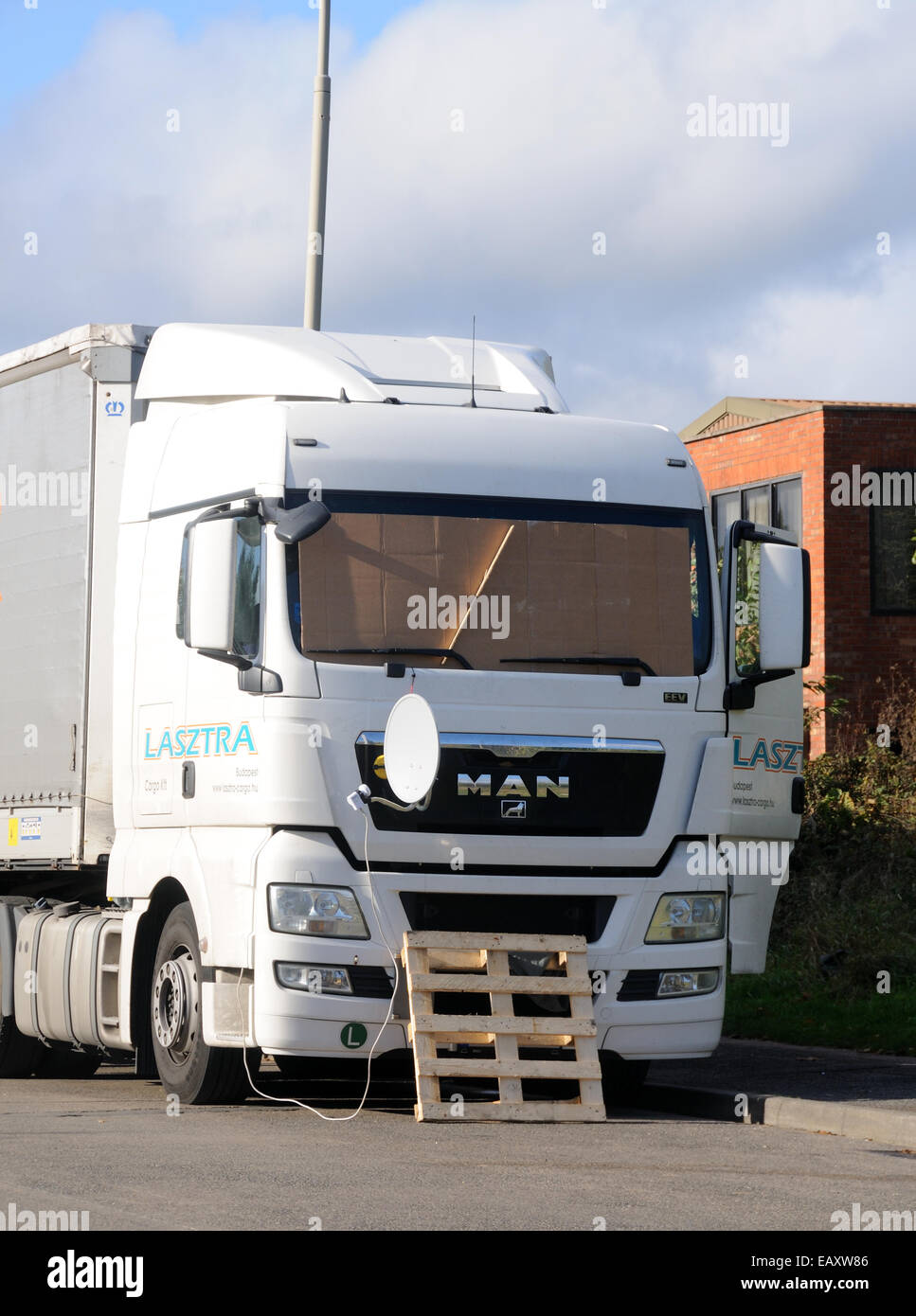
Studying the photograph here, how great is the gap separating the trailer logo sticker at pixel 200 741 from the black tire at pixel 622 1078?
9.60 ft

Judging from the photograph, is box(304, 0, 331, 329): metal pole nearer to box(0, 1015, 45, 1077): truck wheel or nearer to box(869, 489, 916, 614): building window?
box(0, 1015, 45, 1077): truck wheel

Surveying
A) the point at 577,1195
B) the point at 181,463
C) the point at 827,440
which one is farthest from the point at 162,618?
the point at 827,440

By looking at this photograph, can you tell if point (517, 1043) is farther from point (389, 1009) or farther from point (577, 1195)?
point (577, 1195)

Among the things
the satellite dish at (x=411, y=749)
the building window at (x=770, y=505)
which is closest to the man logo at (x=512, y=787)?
the satellite dish at (x=411, y=749)

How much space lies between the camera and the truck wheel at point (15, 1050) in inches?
545

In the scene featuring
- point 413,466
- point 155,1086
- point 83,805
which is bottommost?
point 155,1086

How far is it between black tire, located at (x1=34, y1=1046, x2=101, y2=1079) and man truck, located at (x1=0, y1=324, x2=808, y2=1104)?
6.47 ft

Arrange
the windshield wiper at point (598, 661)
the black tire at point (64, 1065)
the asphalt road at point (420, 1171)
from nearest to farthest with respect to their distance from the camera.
A: the asphalt road at point (420, 1171)
the windshield wiper at point (598, 661)
the black tire at point (64, 1065)

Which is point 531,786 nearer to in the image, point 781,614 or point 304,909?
point 304,909

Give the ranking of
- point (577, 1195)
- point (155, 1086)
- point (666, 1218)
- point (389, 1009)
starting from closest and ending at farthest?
point (666, 1218) → point (577, 1195) → point (389, 1009) → point (155, 1086)

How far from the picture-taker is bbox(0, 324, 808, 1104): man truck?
10461 millimetres

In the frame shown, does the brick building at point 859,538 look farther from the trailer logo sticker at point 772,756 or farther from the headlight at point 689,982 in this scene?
the headlight at point 689,982
